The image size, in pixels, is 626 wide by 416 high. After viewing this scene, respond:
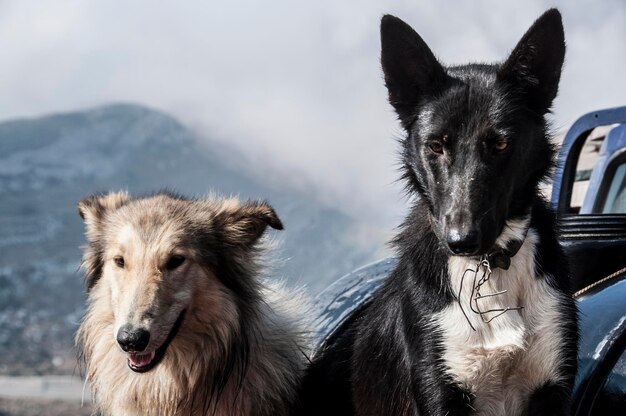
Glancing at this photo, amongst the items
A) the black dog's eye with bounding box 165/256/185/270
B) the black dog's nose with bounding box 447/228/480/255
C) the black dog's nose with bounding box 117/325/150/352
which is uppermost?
the black dog's nose with bounding box 447/228/480/255

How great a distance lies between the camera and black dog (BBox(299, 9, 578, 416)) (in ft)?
9.74

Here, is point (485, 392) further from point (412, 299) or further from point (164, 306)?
point (164, 306)

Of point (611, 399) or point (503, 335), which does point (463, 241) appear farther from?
point (611, 399)

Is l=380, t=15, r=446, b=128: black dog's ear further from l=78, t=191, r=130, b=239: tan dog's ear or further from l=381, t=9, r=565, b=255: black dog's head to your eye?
l=78, t=191, r=130, b=239: tan dog's ear

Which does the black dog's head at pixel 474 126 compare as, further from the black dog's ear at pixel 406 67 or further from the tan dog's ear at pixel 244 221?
the tan dog's ear at pixel 244 221

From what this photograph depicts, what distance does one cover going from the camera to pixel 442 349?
121 inches

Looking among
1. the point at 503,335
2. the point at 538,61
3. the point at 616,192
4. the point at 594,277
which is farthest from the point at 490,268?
the point at 616,192

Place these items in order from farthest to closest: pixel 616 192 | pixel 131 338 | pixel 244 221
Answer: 1. pixel 616 192
2. pixel 244 221
3. pixel 131 338

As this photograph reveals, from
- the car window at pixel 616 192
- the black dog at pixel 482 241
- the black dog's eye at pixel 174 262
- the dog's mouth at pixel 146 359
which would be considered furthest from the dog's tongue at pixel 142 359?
the car window at pixel 616 192

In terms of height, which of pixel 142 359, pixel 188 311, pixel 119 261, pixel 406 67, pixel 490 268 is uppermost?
pixel 406 67

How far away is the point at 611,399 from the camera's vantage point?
11.5 ft

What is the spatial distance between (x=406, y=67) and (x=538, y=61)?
502 mm

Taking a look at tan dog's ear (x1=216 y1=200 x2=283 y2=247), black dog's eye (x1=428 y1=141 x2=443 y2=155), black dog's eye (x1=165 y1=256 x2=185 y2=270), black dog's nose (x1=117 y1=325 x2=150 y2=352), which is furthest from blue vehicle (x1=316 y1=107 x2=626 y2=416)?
black dog's nose (x1=117 y1=325 x2=150 y2=352)

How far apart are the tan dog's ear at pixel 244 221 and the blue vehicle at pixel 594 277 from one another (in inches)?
29.0
